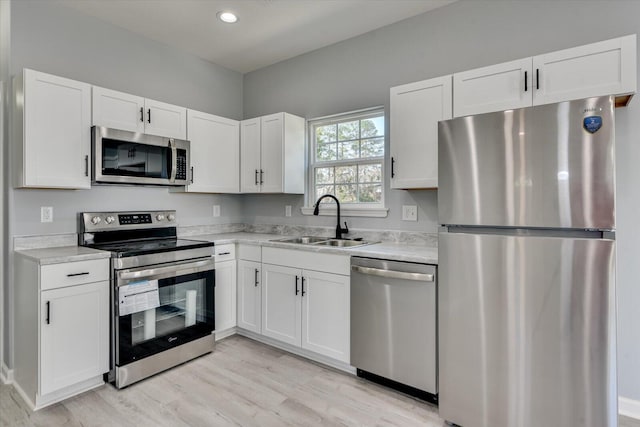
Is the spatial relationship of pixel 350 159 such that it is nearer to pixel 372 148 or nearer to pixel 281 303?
pixel 372 148

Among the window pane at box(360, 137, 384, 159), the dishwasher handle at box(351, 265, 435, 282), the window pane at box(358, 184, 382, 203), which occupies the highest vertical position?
the window pane at box(360, 137, 384, 159)

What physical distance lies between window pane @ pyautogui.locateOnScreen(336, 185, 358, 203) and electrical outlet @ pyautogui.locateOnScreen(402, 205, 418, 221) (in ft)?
1.73

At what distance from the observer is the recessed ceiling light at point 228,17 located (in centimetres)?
281

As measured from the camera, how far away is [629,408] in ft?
6.73

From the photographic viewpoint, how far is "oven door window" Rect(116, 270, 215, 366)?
240cm

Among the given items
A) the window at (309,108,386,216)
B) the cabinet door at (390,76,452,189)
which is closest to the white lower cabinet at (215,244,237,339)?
the window at (309,108,386,216)

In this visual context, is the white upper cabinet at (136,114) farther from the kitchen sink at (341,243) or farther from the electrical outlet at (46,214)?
the kitchen sink at (341,243)

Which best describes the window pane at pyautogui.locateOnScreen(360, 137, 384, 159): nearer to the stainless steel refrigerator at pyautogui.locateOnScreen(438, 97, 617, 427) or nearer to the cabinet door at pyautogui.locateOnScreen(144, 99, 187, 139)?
the stainless steel refrigerator at pyautogui.locateOnScreen(438, 97, 617, 427)

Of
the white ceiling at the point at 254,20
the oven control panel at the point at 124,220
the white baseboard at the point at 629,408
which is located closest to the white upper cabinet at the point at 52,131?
the oven control panel at the point at 124,220

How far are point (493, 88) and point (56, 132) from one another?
2.82m

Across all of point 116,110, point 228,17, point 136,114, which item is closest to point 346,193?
point 228,17

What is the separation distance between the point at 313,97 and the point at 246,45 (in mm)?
798

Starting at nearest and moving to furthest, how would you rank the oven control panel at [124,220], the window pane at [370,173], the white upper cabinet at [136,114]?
the white upper cabinet at [136,114] < the oven control panel at [124,220] < the window pane at [370,173]

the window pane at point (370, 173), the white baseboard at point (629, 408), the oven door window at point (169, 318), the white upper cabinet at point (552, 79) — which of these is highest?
the white upper cabinet at point (552, 79)
